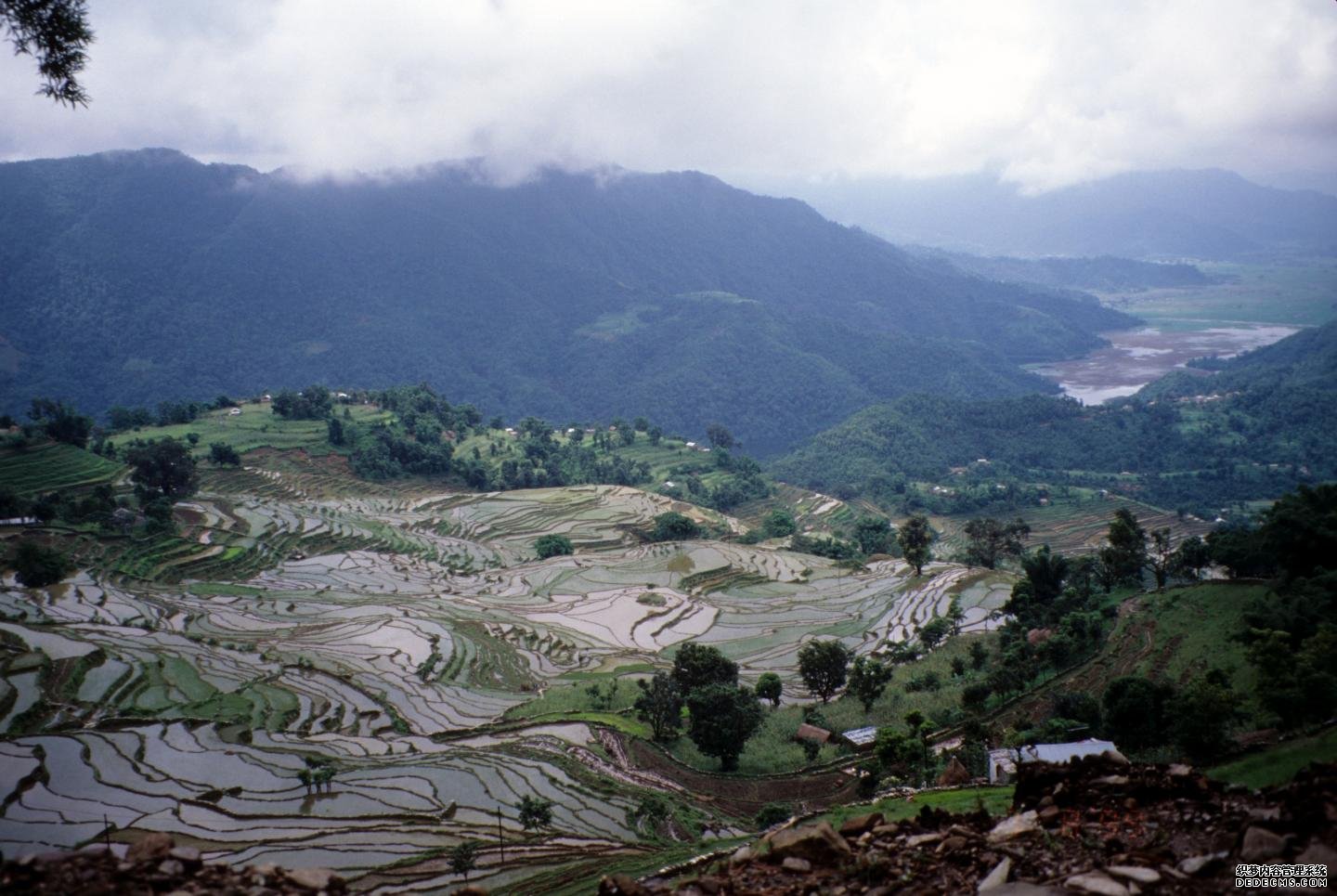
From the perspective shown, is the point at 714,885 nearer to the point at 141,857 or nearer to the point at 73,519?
the point at 141,857

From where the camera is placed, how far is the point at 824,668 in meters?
30.7

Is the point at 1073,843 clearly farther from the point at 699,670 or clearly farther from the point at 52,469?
the point at 52,469

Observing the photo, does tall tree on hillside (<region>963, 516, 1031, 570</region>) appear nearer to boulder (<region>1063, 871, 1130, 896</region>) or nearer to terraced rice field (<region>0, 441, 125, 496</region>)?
boulder (<region>1063, 871, 1130, 896</region>)

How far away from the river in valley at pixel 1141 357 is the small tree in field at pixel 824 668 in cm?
12345

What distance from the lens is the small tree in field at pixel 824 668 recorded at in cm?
3059

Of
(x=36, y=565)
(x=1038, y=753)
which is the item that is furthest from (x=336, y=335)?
(x=1038, y=753)

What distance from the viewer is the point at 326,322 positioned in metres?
180

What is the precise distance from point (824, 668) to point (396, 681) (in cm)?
1617

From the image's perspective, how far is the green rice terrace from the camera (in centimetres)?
1620

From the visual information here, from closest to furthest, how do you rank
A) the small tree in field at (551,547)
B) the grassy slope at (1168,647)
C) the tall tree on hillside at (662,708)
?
the grassy slope at (1168,647), the tall tree on hillside at (662,708), the small tree in field at (551,547)

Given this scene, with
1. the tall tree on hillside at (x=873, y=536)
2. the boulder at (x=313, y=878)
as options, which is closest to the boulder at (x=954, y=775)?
the boulder at (x=313, y=878)

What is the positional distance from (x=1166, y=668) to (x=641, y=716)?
627 inches

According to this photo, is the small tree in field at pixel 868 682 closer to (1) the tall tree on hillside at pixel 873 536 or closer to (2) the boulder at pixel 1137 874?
(2) the boulder at pixel 1137 874

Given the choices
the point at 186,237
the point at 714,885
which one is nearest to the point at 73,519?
the point at 714,885
